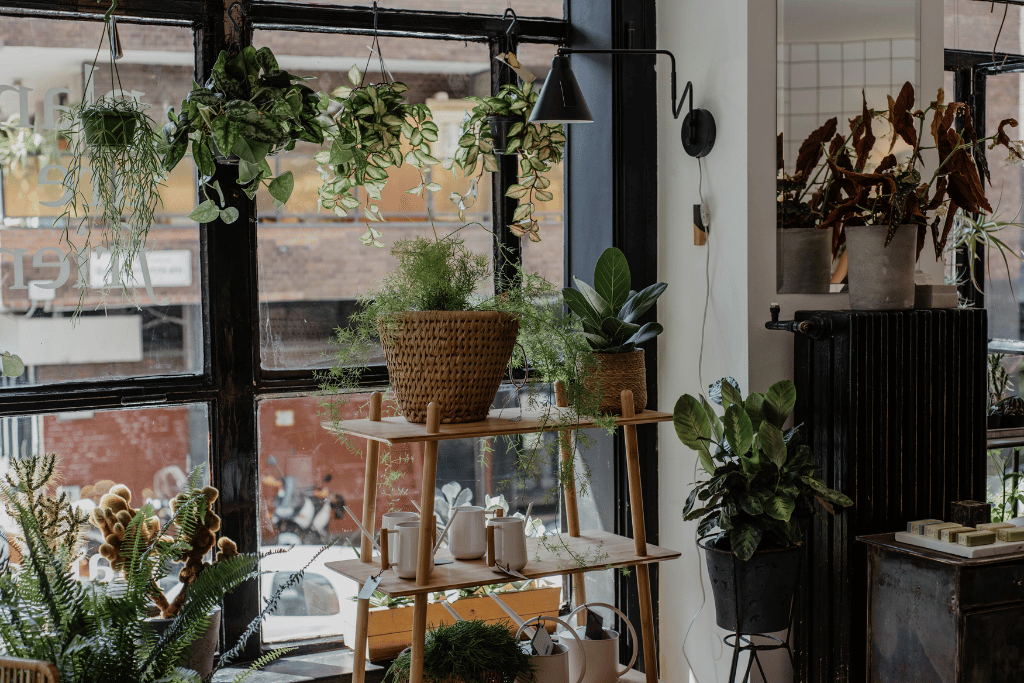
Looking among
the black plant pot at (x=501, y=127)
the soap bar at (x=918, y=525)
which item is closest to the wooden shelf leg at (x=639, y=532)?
the soap bar at (x=918, y=525)

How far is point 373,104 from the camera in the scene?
2398 millimetres

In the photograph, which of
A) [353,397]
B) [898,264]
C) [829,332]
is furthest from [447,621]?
[898,264]

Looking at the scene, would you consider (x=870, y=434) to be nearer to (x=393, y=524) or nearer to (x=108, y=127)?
(x=393, y=524)

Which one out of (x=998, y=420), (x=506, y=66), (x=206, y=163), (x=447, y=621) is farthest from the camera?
(x=998, y=420)

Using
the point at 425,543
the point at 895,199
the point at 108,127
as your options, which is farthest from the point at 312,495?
the point at 895,199

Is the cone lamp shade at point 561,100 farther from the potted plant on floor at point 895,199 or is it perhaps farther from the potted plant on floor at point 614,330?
the potted plant on floor at point 895,199

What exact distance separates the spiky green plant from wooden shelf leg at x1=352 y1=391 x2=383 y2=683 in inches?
8.7

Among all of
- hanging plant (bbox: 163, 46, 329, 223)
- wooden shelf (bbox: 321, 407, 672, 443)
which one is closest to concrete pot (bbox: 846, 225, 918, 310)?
wooden shelf (bbox: 321, 407, 672, 443)

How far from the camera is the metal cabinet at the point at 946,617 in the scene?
2.20 metres

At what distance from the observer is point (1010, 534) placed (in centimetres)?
231

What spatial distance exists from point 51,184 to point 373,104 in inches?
32.0

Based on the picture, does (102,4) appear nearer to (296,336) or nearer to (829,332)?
(296,336)

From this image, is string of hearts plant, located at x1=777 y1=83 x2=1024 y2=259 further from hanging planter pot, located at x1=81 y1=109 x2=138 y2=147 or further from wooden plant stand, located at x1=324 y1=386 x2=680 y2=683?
hanging planter pot, located at x1=81 y1=109 x2=138 y2=147

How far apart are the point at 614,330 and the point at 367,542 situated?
768 mm
